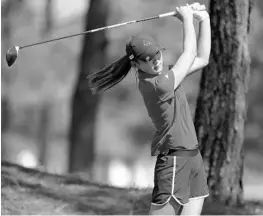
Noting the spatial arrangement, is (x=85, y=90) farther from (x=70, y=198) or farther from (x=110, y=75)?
(x=110, y=75)

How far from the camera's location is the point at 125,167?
41562 millimetres

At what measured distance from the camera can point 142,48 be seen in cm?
495

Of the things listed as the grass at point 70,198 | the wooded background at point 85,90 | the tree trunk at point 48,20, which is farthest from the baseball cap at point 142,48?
the tree trunk at point 48,20

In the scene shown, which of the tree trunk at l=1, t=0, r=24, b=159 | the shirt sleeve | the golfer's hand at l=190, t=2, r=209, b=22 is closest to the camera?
the shirt sleeve

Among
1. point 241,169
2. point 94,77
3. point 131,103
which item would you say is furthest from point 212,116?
point 131,103

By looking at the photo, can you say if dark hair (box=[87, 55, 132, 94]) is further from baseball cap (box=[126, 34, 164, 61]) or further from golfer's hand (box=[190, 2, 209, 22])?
golfer's hand (box=[190, 2, 209, 22])

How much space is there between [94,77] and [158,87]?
0.59 meters

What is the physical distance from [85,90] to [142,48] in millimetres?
8702

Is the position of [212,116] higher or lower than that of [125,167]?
higher

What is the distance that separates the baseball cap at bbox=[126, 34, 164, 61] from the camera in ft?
16.2

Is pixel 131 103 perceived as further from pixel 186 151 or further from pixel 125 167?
pixel 186 151

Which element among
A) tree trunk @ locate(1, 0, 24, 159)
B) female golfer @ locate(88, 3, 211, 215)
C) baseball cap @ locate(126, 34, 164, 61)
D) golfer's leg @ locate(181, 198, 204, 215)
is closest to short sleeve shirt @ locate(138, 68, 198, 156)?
female golfer @ locate(88, 3, 211, 215)

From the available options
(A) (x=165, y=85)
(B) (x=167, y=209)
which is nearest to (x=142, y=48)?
(A) (x=165, y=85)

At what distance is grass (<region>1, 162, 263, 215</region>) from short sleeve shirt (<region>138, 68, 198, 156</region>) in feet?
9.02
